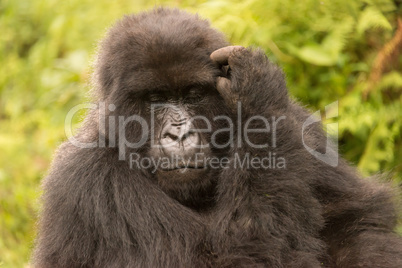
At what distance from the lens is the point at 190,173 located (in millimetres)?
2807

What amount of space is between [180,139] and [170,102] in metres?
0.24

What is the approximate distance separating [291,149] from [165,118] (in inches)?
26.4

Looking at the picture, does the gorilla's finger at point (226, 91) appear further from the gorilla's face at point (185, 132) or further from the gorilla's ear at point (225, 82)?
the gorilla's face at point (185, 132)

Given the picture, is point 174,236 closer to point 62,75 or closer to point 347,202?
point 347,202

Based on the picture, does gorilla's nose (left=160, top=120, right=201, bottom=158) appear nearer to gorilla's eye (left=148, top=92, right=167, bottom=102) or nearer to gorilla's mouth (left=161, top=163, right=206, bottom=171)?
gorilla's mouth (left=161, top=163, right=206, bottom=171)

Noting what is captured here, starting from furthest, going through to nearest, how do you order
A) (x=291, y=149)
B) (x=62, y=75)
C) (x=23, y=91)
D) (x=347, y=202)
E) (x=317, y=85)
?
(x=23, y=91), (x=62, y=75), (x=317, y=85), (x=347, y=202), (x=291, y=149)

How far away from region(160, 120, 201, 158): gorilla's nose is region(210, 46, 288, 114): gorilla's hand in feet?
0.82

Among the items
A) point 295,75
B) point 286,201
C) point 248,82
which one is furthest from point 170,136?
point 295,75

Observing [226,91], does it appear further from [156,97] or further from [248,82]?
[156,97]

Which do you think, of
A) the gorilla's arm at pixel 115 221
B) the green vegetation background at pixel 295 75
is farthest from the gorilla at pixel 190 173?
the green vegetation background at pixel 295 75

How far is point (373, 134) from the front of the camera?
4273mm

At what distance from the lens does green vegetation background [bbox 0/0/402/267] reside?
429 cm

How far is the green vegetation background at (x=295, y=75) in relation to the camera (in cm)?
429

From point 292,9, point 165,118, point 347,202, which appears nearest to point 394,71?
point 292,9
